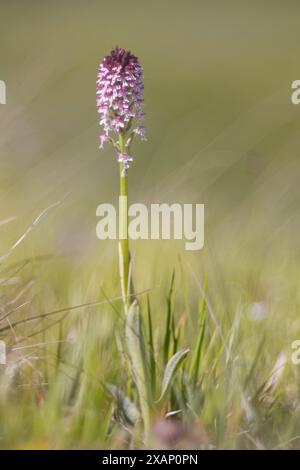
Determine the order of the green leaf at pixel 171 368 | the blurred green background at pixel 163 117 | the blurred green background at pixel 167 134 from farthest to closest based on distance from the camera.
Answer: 1. the blurred green background at pixel 163 117
2. the blurred green background at pixel 167 134
3. the green leaf at pixel 171 368

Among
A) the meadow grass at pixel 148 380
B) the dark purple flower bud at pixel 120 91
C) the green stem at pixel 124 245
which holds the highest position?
the dark purple flower bud at pixel 120 91

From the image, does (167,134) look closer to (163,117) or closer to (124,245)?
(163,117)

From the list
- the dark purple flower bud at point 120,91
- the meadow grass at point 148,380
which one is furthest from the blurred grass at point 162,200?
the dark purple flower bud at point 120,91

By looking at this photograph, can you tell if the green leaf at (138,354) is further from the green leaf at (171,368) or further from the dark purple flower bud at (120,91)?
the dark purple flower bud at (120,91)

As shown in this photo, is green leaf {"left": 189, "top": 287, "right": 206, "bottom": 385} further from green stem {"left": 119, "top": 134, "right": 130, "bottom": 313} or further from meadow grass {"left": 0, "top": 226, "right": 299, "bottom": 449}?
green stem {"left": 119, "top": 134, "right": 130, "bottom": 313}

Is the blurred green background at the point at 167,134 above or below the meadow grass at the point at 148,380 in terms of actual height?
above
